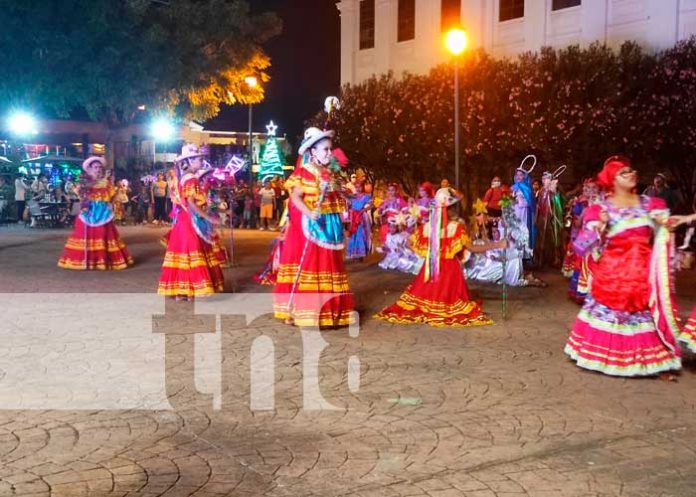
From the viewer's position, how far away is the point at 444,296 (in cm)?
945

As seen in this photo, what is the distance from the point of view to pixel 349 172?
98.4 ft

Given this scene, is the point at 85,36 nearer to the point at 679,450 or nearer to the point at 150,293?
the point at 150,293

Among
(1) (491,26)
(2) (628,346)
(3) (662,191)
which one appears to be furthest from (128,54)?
(2) (628,346)

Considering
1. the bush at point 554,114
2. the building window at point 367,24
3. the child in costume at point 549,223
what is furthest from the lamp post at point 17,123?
the child in costume at point 549,223

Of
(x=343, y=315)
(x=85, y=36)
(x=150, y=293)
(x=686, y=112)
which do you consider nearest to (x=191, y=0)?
(x=85, y=36)

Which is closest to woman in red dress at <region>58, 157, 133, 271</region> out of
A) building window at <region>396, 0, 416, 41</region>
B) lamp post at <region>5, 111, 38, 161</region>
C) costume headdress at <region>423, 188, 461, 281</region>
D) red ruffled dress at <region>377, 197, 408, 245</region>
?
red ruffled dress at <region>377, 197, 408, 245</region>

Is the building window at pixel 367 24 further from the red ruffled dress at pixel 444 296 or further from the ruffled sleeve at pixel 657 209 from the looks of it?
the ruffled sleeve at pixel 657 209

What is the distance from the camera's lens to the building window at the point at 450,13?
102 feet

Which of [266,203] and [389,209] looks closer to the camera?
[389,209]

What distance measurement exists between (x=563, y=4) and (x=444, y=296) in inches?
847

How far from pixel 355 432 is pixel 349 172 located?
2502cm

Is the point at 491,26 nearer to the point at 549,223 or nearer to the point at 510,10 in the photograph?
the point at 510,10

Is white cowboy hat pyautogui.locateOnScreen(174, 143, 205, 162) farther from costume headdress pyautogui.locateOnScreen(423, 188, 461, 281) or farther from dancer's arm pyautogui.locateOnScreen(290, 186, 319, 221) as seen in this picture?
costume headdress pyautogui.locateOnScreen(423, 188, 461, 281)

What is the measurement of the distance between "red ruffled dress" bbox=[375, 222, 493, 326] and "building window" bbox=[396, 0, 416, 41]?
25071 mm
